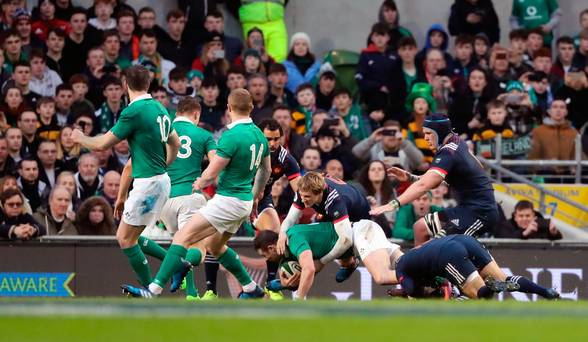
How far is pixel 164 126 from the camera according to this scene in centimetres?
1493

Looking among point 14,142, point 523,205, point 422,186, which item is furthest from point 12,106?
point 422,186

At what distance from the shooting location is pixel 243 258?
18.6 metres

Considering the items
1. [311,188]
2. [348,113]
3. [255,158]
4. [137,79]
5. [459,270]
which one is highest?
[137,79]

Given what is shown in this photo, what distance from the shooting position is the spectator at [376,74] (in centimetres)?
2234

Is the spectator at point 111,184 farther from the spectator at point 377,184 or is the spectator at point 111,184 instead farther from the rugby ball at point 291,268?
the rugby ball at point 291,268

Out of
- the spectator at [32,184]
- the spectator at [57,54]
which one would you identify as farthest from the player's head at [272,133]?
the spectator at [57,54]

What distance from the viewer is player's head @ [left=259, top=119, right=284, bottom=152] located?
54.9ft

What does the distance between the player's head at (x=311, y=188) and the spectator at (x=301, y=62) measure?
288 inches

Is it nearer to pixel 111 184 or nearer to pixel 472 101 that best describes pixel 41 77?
pixel 111 184

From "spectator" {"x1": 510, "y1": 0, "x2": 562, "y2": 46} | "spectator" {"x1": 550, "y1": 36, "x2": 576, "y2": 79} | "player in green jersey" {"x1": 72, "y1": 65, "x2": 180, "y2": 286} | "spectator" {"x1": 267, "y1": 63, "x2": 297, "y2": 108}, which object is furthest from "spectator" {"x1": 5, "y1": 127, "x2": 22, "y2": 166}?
"spectator" {"x1": 510, "y1": 0, "x2": 562, "y2": 46}

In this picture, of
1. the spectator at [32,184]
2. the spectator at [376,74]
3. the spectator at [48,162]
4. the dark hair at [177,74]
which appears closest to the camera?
the spectator at [32,184]

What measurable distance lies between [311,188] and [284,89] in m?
7.13

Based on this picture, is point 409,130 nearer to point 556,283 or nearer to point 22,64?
point 556,283

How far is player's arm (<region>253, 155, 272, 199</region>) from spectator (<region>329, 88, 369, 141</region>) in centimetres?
573
